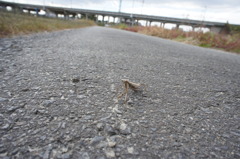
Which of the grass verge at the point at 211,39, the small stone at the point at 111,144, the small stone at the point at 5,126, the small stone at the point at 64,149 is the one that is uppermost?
the grass verge at the point at 211,39

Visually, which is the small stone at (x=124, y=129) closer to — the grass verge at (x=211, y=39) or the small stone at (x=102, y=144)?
the small stone at (x=102, y=144)

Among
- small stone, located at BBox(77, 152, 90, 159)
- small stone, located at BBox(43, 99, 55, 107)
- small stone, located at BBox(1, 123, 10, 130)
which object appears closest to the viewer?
small stone, located at BBox(77, 152, 90, 159)

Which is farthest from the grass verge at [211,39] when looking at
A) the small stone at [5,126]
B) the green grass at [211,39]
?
the small stone at [5,126]

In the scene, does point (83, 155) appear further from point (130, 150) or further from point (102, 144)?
point (130, 150)

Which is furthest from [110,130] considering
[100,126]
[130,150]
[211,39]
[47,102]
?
[211,39]

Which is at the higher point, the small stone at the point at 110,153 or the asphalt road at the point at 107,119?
the asphalt road at the point at 107,119

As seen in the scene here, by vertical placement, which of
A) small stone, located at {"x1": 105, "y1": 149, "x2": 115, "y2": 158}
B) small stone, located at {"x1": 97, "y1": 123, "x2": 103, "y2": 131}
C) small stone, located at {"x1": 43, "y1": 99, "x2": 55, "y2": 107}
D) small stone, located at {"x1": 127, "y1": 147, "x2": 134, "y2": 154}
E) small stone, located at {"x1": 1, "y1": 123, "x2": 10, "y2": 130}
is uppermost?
small stone, located at {"x1": 43, "y1": 99, "x2": 55, "y2": 107}

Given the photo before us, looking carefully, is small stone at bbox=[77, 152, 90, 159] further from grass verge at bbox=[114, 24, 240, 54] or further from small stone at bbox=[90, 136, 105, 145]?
grass verge at bbox=[114, 24, 240, 54]

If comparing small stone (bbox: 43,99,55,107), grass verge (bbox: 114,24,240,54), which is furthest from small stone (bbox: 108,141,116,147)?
grass verge (bbox: 114,24,240,54)

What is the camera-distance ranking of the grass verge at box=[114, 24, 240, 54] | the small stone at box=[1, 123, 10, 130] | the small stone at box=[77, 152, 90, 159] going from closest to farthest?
the small stone at box=[77, 152, 90, 159]
the small stone at box=[1, 123, 10, 130]
the grass verge at box=[114, 24, 240, 54]

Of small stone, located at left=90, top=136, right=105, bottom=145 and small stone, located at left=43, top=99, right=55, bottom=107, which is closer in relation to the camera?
small stone, located at left=90, top=136, right=105, bottom=145

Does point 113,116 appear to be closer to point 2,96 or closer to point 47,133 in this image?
point 47,133
